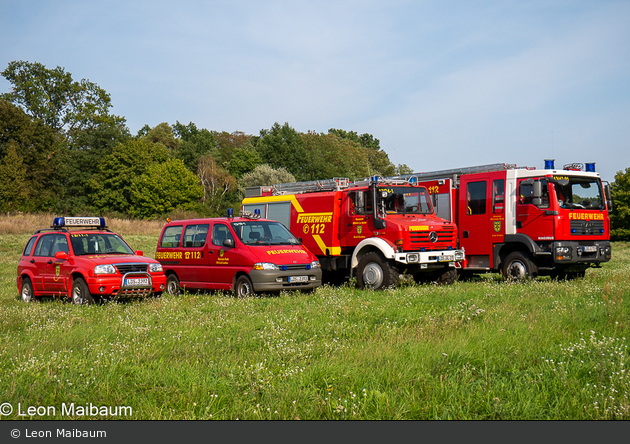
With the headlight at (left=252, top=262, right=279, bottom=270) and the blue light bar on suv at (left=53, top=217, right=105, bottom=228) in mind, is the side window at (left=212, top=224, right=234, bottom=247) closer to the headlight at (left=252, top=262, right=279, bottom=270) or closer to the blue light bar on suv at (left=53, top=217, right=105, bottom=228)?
the headlight at (left=252, top=262, right=279, bottom=270)

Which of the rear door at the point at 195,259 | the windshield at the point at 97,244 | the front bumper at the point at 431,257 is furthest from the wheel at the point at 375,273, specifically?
the windshield at the point at 97,244

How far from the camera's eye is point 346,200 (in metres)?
15.5

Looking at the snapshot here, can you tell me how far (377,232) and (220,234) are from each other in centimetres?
401

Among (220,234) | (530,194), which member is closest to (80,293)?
(220,234)

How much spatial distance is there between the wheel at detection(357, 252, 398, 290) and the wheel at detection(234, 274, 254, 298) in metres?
3.27

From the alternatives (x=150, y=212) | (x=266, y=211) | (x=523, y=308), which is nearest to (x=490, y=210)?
(x=523, y=308)

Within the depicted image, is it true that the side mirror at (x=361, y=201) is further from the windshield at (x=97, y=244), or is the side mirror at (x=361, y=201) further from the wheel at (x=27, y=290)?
the wheel at (x=27, y=290)

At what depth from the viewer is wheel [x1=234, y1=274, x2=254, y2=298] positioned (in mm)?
12479

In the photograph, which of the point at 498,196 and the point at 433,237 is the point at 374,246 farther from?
the point at 498,196

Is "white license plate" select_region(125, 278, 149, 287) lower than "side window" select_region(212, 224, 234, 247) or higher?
lower

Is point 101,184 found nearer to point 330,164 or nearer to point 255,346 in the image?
point 330,164

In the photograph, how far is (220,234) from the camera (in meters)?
13.7

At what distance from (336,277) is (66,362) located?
11402 mm

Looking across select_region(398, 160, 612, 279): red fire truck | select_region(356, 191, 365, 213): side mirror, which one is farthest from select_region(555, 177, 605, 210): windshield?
select_region(356, 191, 365, 213): side mirror
